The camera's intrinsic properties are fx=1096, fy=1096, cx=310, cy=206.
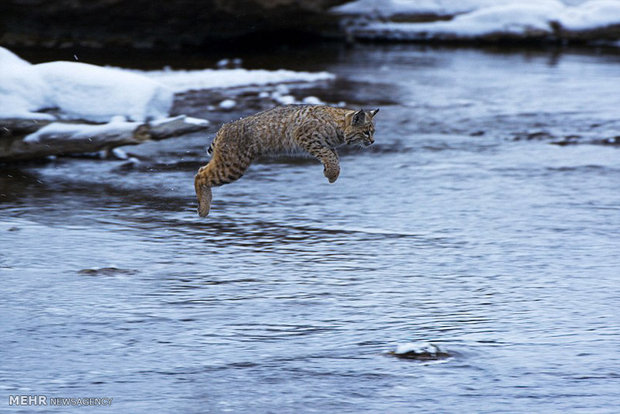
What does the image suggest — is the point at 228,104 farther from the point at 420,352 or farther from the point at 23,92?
the point at 420,352

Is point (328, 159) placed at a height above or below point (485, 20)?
below

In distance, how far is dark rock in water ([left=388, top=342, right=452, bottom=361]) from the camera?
549 centimetres

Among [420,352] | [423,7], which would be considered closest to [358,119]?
[420,352]

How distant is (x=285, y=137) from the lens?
7.39 metres

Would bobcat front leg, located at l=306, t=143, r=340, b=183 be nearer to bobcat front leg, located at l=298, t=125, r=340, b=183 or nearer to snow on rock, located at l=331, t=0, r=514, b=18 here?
bobcat front leg, located at l=298, t=125, r=340, b=183

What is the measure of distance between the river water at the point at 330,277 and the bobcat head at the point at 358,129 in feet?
2.49

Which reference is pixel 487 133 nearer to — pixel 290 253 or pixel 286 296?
pixel 290 253

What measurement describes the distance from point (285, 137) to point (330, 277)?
1082mm

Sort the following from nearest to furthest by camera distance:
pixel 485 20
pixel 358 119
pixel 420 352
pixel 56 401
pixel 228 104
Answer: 1. pixel 56 401
2. pixel 420 352
3. pixel 358 119
4. pixel 228 104
5. pixel 485 20

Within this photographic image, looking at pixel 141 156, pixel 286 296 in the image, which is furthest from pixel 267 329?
pixel 141 156

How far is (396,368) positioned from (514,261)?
2.10 meters

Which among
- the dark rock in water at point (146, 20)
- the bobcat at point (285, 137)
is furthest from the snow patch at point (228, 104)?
the bobcat at point (285, 137)

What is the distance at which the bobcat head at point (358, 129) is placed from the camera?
23.7 feet

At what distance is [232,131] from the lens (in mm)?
7391
